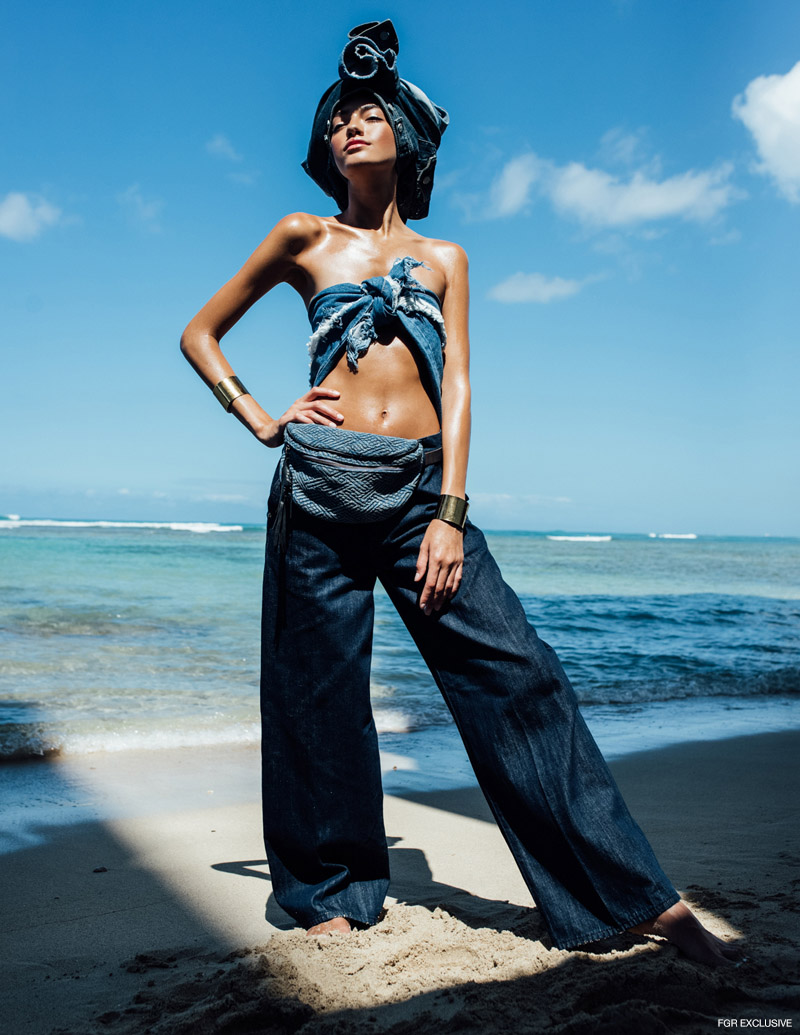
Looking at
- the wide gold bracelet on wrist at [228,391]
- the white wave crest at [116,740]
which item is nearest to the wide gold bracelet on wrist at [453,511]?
the wide gold bracelet on wrist at [228,391]

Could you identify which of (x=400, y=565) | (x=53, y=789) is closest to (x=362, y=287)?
(x=400, y=565)

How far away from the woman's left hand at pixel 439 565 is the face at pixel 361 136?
102cm

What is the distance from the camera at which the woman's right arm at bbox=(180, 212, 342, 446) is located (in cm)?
212

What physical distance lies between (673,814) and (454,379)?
Answer: 2408mm

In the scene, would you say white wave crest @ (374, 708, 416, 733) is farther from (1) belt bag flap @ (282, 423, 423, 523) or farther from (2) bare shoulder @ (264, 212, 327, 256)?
(2) bare shoulder @ (264, 212, 327, 256)

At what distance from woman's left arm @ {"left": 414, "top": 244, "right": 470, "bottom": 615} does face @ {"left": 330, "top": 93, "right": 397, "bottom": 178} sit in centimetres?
31

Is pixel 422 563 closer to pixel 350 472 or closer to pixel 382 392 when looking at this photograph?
pixel 350 472

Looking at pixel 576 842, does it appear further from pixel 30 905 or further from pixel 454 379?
pixel 30 905

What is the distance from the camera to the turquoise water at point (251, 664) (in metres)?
5.04

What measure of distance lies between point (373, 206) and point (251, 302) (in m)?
0.44

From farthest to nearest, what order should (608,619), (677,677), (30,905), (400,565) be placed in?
1. (608,619)
2. (677,677)
3. (30,905)
4. (400,565)

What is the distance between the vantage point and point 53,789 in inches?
147

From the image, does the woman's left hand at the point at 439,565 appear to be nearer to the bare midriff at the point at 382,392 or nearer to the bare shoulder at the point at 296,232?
the bare midriff at the point at 382,392

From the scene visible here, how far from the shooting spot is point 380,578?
197 cm
